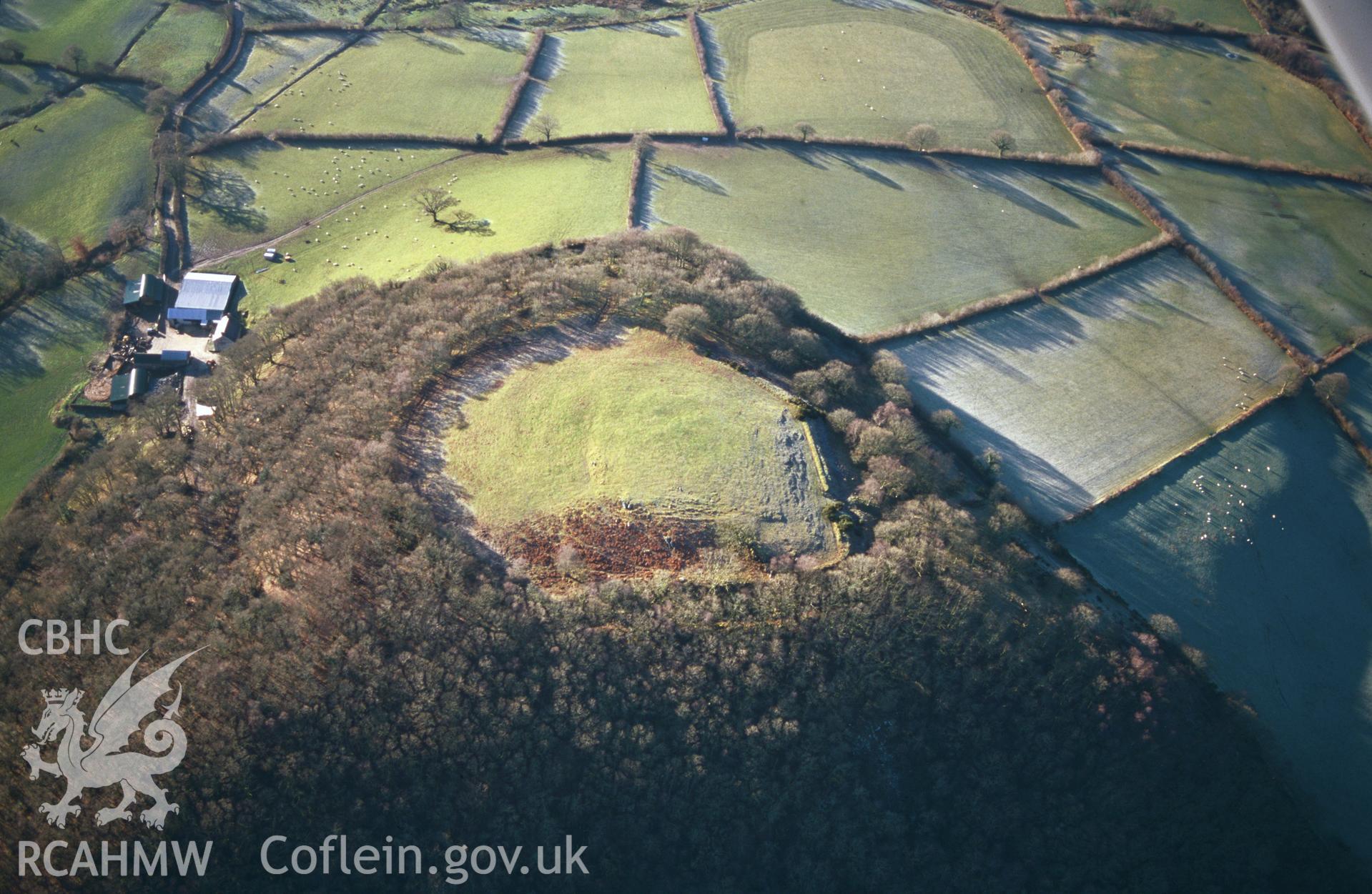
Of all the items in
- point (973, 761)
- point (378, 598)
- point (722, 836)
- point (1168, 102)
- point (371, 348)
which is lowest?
point (722, 836)

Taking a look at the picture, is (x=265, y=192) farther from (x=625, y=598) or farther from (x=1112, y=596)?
(x=1112, y=596)

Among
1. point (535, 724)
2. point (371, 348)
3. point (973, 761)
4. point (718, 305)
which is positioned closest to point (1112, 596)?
point (973, 761)

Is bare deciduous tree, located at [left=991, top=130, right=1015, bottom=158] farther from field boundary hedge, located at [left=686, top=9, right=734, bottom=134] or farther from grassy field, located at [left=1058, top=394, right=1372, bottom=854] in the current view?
grassy field, located at [left=1058, top=394, right=1372, bottom=854]

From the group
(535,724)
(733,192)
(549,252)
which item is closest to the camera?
(535,724)

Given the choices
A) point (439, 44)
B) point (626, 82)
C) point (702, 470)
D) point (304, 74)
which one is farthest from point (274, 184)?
point (702, 470)

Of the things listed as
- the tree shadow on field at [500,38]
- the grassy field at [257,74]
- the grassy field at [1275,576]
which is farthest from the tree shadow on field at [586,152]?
the grassy field at [1275,576]

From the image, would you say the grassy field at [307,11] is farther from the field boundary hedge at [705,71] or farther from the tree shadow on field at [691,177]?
the tree shadow on field at [691,177]

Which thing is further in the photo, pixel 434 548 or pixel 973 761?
pixel 973 761
